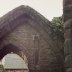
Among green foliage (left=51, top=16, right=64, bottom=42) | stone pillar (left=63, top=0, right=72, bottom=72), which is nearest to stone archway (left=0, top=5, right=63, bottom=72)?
green foliage (left=51, top=16, right=64, bottom=42)

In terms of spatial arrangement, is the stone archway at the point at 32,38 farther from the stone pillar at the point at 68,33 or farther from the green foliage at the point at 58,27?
the stone pillar at the point at 68,33

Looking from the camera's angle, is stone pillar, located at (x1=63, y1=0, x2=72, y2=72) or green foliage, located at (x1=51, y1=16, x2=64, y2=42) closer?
stone pillar, located at (x1=63, y1=0, x2=72, y2=72)

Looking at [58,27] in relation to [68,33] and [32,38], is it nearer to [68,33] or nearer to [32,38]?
[32,38]

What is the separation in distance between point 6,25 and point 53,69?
7.40ft

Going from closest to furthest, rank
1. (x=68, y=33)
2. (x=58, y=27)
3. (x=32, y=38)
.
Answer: (x=68, y=33) < (x=32, y=38) < (x=58, y=27)

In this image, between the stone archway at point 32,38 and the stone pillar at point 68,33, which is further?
the stone archway at point 32,38

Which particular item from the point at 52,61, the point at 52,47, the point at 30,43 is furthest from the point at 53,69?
the point at 30,43

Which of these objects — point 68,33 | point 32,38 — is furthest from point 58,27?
point 68,33

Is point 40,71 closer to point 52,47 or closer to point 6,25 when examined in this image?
point 52,47

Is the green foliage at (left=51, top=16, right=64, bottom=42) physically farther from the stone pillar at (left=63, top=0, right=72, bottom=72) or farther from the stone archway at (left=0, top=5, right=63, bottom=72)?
the stone pillar at (left=63, top=0, right=72, bottom=72)

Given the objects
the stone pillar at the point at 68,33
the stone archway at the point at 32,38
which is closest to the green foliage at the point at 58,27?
the stone archway at the point at 32,38

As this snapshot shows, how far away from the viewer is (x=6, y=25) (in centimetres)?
782

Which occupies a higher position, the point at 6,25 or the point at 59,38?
the point at 6,25

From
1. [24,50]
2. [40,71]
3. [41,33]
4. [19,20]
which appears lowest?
[40,71]
